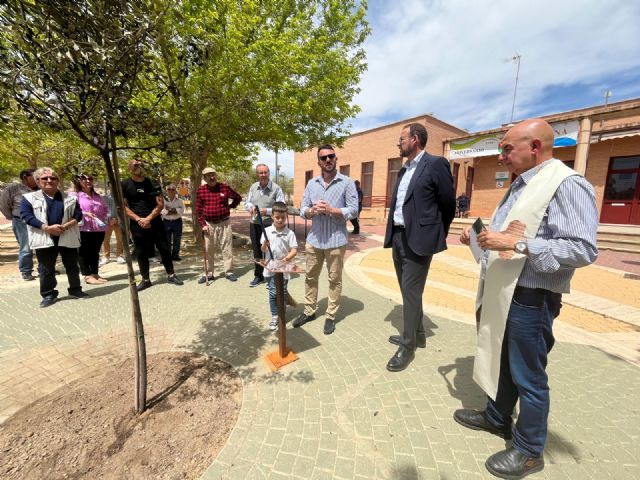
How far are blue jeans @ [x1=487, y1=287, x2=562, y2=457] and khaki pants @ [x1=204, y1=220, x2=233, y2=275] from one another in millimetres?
5046

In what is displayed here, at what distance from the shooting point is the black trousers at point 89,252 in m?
5.48

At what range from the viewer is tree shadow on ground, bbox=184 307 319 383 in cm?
286

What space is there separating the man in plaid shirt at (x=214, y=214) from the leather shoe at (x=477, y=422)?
14.8 feet

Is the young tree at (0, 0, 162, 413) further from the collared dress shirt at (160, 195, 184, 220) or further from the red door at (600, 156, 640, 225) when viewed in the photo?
the red door at (600, 156, 640, 225)

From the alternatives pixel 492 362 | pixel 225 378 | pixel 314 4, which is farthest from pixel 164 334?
pixel 314 4

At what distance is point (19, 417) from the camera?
231 centimetres

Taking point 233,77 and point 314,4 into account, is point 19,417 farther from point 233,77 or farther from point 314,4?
point 314,4

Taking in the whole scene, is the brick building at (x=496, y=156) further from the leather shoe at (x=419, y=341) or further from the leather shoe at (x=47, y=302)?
the leather shoe at (x=47, y=302)

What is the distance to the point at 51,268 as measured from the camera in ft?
14.6

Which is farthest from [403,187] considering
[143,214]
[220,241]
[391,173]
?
[391,173]

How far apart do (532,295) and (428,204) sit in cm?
130

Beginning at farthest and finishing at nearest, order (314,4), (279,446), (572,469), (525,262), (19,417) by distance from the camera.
Answer: 1. (314,4)
2. (19,417)
3. (279,446)
4. (572,469)
5. (525,262)

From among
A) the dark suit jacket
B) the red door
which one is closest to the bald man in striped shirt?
the dark suit jacket

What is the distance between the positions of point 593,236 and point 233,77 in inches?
244
